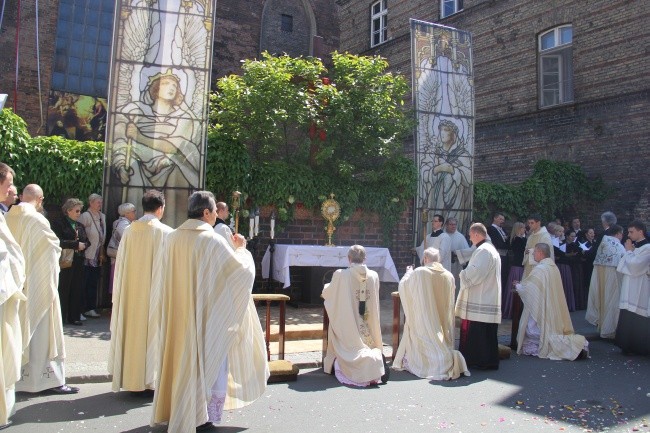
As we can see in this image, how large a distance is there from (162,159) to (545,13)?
11859mm

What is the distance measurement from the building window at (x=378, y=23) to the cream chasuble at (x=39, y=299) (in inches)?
713

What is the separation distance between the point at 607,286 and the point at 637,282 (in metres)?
1.64

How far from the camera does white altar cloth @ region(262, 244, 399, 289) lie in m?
9.97

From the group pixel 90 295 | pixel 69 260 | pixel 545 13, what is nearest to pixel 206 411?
pixel 69 260

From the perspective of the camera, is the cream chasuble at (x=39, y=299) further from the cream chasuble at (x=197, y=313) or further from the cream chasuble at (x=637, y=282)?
the cream chasuble at (x=637, y=282)

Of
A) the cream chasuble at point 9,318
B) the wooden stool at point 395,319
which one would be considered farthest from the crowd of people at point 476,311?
the cream chasuble at point 9,318

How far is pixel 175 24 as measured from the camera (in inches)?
396

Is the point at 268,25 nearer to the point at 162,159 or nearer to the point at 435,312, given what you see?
the point at 162,159

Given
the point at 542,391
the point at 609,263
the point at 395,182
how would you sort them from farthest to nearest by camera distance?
1. the point at 395,182
2. the point at 609,263
3. the point at 542,391

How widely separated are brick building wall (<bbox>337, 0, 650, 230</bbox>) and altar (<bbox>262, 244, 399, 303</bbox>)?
7.44 m

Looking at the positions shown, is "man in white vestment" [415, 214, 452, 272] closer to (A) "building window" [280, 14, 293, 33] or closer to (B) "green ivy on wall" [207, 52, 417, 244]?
(B) "green ivy on wall" [207, 52, 417, 244]

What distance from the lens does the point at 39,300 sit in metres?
5.07

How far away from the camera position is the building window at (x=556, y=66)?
16000mm

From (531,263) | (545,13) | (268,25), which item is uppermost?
(268,25)
